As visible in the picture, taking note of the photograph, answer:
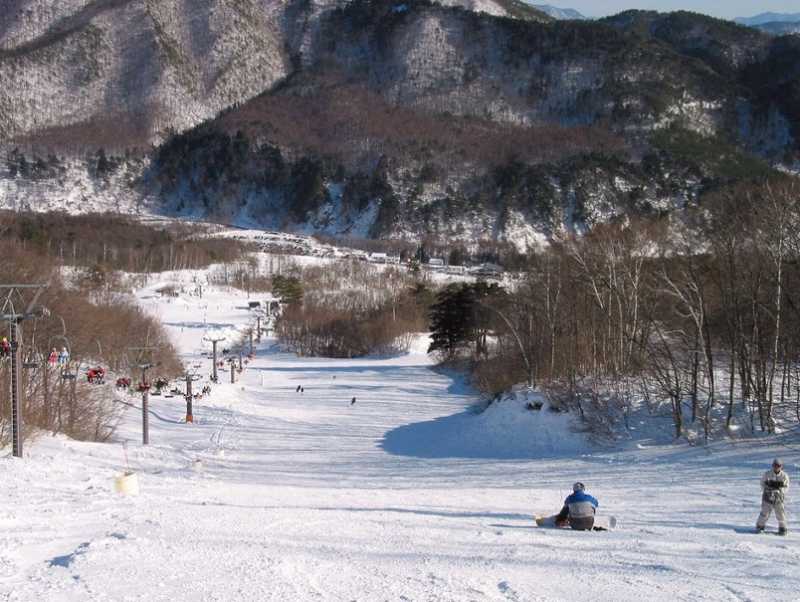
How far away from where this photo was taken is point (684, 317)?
1041 inches

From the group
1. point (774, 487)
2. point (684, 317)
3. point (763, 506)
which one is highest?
point (684, 317)

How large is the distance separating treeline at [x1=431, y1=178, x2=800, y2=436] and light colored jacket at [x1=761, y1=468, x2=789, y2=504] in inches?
469

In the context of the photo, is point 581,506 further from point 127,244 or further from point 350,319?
point 127,244

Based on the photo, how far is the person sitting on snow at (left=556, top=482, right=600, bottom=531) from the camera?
1197 cm

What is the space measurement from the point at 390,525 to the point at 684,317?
689 inches

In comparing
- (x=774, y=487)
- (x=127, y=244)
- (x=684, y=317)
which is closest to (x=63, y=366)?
(x=684, y=317)

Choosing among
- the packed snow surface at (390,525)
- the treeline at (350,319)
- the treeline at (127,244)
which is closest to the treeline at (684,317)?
the packed snow surface at (390,525)

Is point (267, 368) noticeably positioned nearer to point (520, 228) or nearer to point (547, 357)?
point (547, 357)

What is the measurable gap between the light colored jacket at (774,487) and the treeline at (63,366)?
14.1m

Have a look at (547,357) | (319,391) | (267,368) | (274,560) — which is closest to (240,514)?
(274,560)

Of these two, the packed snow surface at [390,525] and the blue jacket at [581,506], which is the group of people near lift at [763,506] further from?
the packed snow surface at [390,525]

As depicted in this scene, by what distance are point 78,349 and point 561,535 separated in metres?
30.6

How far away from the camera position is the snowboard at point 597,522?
12.0m

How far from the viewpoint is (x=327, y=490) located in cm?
1744
